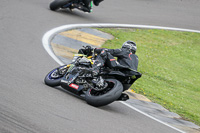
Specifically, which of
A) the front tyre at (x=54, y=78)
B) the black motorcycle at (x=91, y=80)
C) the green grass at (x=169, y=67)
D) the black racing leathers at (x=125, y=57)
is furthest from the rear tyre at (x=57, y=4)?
the black racing leathers at (x=125, y=57)

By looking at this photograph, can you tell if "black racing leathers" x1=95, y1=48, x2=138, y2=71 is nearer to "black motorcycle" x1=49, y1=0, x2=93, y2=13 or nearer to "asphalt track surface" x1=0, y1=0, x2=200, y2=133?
"asphalt track surface" x1=0, y1=0, x2=200, y2=133

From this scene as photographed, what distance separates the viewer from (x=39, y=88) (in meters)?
6.83

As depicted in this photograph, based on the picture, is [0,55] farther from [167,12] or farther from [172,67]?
[167,12]

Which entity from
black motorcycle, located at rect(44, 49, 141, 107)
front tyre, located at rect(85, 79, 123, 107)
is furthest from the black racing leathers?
front tyre, located at rect(85, 79, 123, 107)

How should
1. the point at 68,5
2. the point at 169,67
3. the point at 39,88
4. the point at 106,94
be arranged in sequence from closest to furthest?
1. the point at 106,94
2. the point at 39,88
3. the point at 169,67
4. the point at 68,5

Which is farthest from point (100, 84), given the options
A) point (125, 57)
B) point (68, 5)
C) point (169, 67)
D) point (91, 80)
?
point (68, 5)

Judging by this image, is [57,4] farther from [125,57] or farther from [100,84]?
[100,84]

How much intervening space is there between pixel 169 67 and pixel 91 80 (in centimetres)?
614

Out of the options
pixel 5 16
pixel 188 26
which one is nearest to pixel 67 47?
pixel 5 16

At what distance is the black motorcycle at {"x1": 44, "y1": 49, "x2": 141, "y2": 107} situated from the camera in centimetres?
667

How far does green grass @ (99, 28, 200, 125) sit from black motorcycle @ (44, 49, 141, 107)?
2.53m

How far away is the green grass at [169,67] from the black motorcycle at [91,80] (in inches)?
99.6

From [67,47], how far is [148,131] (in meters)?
5.55

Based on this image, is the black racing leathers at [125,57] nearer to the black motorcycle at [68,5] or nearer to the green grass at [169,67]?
the green grass at [169,67]
